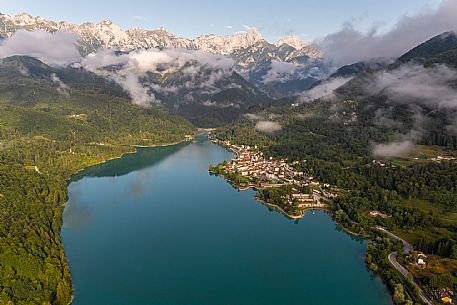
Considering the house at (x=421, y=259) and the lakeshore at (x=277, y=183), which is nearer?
the house at (x=421, y=259)

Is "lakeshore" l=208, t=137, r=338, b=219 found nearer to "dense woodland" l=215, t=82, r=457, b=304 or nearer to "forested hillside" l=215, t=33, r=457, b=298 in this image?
"dense woodland" l=215, t=82, r=457, b=304

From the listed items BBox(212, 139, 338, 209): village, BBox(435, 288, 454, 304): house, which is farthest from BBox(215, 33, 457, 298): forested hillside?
BBox(212, 139, 338, 209): village

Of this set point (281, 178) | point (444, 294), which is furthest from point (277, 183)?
point (444, 294)

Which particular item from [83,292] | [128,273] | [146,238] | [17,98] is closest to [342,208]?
[146,238]

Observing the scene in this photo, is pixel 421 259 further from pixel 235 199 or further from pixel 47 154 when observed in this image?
pixel 47 154

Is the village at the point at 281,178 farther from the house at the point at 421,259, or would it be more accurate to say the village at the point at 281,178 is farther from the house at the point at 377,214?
the house at the point at 421,259

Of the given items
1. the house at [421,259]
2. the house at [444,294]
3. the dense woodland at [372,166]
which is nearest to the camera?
the house at [444,294]

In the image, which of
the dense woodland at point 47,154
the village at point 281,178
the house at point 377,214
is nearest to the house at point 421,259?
the house at point 377,214

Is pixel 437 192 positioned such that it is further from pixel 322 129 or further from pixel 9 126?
pixel 9 126

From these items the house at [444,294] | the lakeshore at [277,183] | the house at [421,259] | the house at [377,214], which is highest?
the lakeshore at [277,183]
